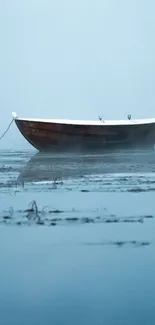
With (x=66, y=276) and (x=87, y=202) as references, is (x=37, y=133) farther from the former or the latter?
(x=66, y=276)

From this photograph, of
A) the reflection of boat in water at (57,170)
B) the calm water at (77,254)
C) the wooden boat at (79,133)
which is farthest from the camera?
the wooden boat at (79,133)

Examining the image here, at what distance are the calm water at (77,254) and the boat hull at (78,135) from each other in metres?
4.90

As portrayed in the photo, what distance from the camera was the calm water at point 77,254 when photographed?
2.37 m

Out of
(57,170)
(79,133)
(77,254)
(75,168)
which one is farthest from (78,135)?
(77,254)

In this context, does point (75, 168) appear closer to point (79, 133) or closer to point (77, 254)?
point (79, 133)

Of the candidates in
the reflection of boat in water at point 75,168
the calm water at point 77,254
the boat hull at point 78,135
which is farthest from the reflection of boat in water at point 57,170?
the boat hull at point 78,135

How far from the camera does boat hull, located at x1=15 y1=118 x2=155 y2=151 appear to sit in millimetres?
11289

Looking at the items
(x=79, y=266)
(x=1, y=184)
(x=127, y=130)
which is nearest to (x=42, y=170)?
(x=1, y=184)

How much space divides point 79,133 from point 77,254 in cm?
815

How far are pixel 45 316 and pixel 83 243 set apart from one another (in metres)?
1.27

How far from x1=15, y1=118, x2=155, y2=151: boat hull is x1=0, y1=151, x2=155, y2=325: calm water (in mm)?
4898

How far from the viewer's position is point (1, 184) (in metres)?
6.74

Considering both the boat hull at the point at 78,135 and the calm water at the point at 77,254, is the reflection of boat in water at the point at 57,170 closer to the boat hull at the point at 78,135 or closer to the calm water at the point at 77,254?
the calm water at the point at 77,254

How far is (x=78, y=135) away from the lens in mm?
11375
